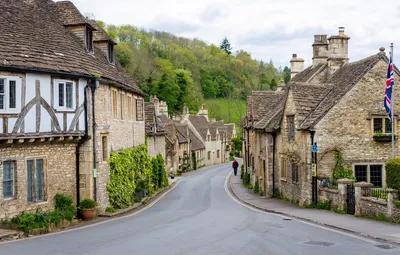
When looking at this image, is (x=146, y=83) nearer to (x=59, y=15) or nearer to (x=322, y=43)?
(x=322, y=43)

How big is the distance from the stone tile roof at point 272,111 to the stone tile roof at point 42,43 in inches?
419

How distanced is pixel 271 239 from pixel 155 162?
25.4 m

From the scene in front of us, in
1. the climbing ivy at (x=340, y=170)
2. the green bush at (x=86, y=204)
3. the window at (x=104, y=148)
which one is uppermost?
the window at (x=104, y=148)

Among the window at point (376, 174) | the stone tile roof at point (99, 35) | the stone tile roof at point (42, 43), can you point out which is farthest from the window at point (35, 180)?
the window at point (376, 174)

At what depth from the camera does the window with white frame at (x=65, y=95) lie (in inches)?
820

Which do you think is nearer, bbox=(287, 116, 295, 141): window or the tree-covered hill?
bbox=(287, 116, 295, 141): window

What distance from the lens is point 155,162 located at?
4038cm

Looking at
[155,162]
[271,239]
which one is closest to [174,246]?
[271,239]

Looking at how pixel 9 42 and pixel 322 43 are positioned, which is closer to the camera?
pixel 9 42

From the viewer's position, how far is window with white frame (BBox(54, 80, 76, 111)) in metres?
20.8

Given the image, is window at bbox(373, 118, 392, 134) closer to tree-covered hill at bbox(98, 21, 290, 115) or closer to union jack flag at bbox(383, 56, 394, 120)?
union jack flag at bbox(383, 56, 394, 120)

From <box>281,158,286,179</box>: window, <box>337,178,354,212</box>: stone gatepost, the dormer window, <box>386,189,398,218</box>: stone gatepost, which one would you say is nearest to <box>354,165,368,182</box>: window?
<box>337,178,354,212</box>: stone gatepost

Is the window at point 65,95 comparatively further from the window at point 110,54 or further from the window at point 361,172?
the window at point 361,172

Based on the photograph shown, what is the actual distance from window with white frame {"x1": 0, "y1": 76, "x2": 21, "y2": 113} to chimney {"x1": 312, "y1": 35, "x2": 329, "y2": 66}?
1036 inches
